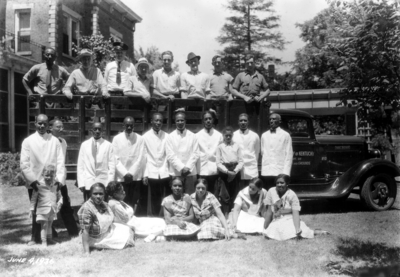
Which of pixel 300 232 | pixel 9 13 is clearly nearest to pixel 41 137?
pixel 300 232

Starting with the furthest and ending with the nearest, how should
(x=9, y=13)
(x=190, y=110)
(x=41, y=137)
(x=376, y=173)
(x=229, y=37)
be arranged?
(x=229, y=37), (x=9, y=13), (x=376, y=173), (x=190, y=110), (x=41, y=137)

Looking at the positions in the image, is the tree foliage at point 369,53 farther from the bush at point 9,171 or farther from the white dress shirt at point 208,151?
the bush at point 9,171

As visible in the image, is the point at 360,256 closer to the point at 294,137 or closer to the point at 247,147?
the point at 247,147

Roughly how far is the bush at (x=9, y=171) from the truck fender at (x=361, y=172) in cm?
735

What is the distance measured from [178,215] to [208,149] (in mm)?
1121

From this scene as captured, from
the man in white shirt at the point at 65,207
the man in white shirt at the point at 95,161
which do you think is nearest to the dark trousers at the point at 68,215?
the man in white shirt at the point at 65,207

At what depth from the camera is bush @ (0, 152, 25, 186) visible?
10109mm

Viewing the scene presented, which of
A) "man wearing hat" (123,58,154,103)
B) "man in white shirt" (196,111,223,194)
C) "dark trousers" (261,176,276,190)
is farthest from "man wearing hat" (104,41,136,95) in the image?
"dark trousers" (261,176,276,190)

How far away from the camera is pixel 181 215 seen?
18.3 ft

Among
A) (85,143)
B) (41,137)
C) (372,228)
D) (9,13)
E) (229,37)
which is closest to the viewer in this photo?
(41,137)

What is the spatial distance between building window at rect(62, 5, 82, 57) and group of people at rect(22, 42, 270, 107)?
9.70 meters

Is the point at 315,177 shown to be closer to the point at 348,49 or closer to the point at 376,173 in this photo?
the point at 376,173

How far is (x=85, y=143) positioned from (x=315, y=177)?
13.3ft

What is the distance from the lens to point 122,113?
245 inches
